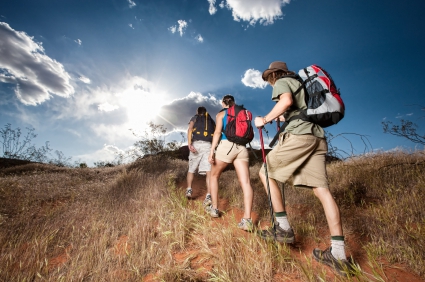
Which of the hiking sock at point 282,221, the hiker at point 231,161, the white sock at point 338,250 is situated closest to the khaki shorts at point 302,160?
the hiking sock at point 282,221

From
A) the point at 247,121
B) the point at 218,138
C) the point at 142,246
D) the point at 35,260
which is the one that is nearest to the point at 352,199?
the point at 247,121

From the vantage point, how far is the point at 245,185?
10.3ft

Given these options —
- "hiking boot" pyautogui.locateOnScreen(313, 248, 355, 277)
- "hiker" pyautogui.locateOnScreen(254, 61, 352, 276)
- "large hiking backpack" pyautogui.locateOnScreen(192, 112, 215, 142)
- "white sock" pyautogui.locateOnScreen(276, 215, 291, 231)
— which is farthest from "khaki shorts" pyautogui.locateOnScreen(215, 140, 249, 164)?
"large hiking backpack" pyautogui.locateOnScreen(192, 112, 215, 142)

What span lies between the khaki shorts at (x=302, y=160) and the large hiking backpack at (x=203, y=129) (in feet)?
9.36

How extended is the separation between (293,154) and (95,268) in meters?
2.59

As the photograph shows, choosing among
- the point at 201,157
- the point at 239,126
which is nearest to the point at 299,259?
the point at 239,126

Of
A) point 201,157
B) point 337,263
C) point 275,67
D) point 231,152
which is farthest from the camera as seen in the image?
point 201,157

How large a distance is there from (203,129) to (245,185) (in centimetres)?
235

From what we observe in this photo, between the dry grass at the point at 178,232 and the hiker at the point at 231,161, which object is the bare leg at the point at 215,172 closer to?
the hiker at the point at 231,161

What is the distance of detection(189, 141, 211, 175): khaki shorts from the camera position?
4.99 m

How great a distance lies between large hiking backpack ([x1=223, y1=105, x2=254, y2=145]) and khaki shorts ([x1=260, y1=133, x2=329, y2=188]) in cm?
92

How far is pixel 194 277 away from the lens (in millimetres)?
2062

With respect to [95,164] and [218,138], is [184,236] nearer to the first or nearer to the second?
[218,138]

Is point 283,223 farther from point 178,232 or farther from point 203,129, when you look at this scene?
point 203,129
